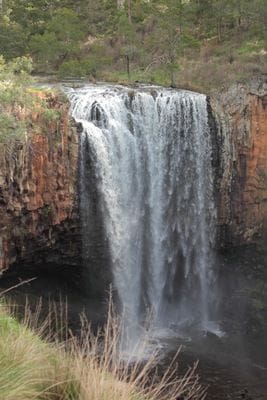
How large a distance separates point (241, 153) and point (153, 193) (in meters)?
3.68

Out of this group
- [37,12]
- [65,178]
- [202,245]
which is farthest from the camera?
[37,12]

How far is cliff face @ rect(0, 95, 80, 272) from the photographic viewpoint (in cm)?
1397

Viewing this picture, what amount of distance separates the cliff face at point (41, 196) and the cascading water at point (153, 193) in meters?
0.65

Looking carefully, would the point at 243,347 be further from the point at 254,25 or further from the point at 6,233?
the point at 254,25

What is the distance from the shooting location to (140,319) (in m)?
17.2

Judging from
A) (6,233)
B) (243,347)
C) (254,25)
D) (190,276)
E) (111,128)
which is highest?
(254,25)

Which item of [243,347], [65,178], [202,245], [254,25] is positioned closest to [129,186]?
[65,178]

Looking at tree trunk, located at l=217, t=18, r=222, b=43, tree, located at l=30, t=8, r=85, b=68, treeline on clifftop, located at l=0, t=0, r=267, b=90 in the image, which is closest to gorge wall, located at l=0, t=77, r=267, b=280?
treeline on clifftop, located at l=0, t=0, r=267, b=90

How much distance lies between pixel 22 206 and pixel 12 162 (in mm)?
1287

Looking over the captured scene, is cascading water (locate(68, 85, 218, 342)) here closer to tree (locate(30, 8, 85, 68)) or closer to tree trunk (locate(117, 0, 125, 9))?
tree (locate(30, 8, 85, 68))

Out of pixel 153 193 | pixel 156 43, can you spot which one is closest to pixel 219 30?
pixel 156 43

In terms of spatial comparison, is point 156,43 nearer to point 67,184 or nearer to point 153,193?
point 153,193

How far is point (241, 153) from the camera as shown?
61.7 feet

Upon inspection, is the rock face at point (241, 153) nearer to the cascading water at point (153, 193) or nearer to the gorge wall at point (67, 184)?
the gorge wall at point (67, 184)
